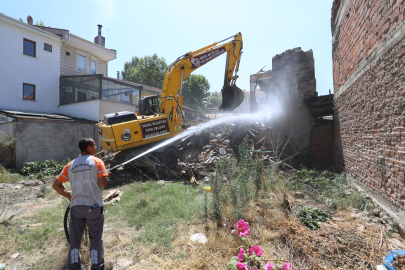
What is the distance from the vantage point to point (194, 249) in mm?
3209

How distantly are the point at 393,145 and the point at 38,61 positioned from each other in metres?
18.3

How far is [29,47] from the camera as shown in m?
14.0

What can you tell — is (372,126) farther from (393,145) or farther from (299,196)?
(299,196)

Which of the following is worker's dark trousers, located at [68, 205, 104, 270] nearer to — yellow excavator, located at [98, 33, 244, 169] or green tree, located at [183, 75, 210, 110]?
yellow excavator, located at [98, 33, 244, 169]

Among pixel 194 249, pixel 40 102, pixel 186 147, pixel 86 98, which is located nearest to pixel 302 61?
pixel 186 147

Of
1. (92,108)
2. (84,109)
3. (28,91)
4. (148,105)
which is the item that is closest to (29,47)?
(28,91)

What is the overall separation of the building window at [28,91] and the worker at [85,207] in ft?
48.3

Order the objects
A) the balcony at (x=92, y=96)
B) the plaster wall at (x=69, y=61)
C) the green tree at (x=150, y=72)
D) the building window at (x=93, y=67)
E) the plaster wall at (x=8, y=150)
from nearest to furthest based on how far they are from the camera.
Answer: the plaster wall at (x=8, y=150)
the balcony at (x=92, y=96)
the plaster wall at (x=69, y=61)
the building window at (x=93, y=67)
the green tree at (x=150, y=72)

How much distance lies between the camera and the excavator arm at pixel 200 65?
28.8ft

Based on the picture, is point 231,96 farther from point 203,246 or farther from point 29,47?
point 29,47

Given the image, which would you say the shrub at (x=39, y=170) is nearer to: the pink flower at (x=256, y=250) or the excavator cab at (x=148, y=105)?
the excavator cab at (x=148, y=105)

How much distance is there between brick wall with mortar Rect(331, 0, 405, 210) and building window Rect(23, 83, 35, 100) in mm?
17052

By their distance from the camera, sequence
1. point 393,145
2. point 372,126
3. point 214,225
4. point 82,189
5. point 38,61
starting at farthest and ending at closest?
point 38,61 → point 372,126 → point 214,225 → point 393,145 → point 82,189

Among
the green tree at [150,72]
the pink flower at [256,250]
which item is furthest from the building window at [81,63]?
the green tree at [150,72]
